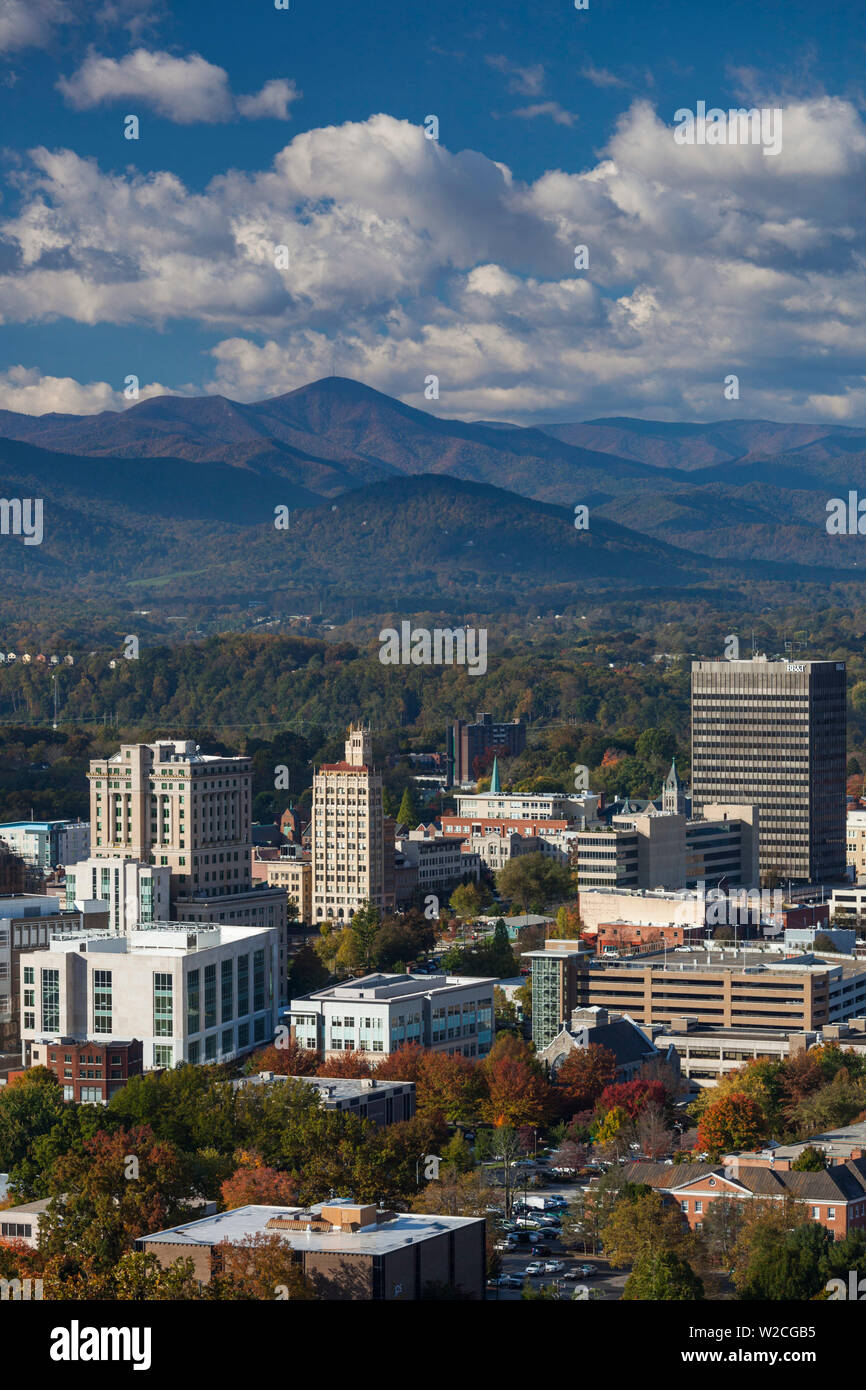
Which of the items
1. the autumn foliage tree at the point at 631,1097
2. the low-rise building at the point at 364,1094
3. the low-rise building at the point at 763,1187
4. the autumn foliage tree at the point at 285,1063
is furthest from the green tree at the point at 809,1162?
the autumn foliage tree at the point at 285,1063

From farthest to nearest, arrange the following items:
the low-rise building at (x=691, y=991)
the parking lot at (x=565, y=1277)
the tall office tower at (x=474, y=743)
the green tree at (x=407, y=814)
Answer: the tall office tower at (x=474, y=743), the green tree at (x=407, y=814), the low-rise building at (x=691, y=991), the parking lot at (x=565, y=1277)

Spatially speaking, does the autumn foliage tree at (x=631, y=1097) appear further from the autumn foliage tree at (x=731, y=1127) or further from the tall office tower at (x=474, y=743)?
the tall office tower at (x=474, y=743)

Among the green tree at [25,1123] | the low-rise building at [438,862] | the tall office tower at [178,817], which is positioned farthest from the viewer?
the low-rise building at [438,862]

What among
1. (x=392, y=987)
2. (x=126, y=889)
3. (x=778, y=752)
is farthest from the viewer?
(x=778, y=752)

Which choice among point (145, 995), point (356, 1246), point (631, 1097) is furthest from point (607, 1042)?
point (356, 1246)

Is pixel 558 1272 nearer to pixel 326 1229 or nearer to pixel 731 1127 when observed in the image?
pixel 326 1229

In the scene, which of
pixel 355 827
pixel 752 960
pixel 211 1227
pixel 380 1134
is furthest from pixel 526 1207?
pixel 355 827

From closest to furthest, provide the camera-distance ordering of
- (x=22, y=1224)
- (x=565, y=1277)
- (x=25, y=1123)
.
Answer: (x=565, y=1277), (x=22, y=1224), (x=25, y=1123)
